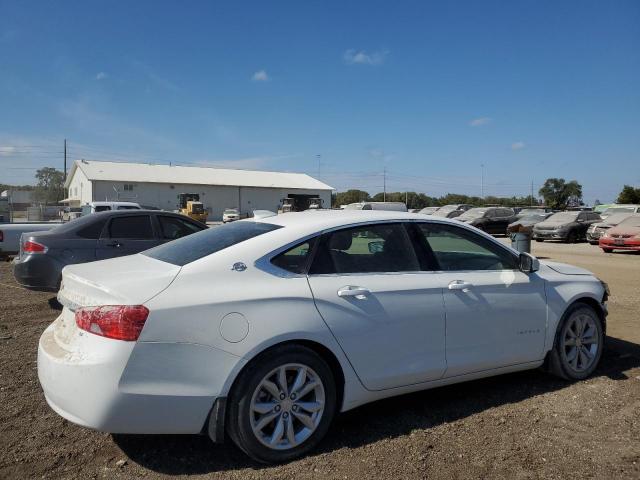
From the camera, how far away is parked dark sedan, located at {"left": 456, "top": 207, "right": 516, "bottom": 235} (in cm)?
2867

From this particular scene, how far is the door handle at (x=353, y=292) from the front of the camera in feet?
11.2

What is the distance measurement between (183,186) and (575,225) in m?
46.9

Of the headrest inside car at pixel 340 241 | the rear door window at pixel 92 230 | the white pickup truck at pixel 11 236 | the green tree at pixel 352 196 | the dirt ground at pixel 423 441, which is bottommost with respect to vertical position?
the dirt ground at pixel 423 441

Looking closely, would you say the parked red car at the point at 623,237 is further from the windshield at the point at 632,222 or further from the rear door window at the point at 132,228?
the rear door window at the point at 132,228

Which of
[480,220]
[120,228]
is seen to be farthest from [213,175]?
[120,228]

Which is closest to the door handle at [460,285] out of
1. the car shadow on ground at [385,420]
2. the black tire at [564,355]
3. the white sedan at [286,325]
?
the white sedan at [286,325]

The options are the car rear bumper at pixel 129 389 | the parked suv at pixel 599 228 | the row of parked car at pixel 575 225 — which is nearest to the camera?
the car rear bumper at pixel 129 389

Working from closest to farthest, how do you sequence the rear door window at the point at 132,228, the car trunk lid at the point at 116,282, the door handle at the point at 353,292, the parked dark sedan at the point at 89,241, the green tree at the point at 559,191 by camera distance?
the car trunk lid at the point at 116,282 → the door handle at the point at 353,292 → the parked dark sedan at the point at 89,241 → the rear door window at the point at 132,228 → the green tree at the point at 559,191

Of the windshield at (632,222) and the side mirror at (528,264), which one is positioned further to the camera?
the windshield at (632,222)

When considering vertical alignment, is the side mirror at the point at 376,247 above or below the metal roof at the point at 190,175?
below

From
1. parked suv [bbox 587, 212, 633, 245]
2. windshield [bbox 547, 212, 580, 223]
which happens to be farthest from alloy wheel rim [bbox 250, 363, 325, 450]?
windshield [bbox 547, 212, 580, 223]

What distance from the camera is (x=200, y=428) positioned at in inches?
118

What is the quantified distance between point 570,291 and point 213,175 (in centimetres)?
6586

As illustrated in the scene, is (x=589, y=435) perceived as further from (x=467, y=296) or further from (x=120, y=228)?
(x=120, y=228)
